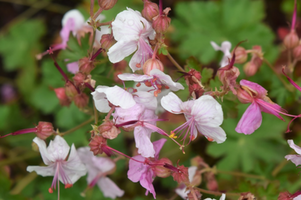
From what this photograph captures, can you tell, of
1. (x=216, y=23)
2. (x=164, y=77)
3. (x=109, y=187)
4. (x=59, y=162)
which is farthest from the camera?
(x=216, y=23)

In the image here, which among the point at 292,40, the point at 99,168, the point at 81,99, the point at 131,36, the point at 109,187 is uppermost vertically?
the point at 131,36

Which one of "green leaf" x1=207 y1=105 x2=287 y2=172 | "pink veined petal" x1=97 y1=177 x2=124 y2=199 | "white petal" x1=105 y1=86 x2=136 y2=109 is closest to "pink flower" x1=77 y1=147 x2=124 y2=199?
"pink veined petal" x1=97 y1=177 x2=124 y2=199

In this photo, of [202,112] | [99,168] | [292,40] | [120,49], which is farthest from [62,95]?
[292,40]

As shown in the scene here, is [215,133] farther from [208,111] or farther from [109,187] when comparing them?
[109,187]

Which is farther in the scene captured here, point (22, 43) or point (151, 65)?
point (22, 43)

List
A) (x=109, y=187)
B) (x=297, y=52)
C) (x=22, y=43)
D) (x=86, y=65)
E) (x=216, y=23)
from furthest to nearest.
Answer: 1. (x=22, y=43)
2. (x=216, y=23)
3. (x=109, y=187)
4. (x=297, y=52)
5. (x=86, y=65)

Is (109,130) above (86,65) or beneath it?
beneath

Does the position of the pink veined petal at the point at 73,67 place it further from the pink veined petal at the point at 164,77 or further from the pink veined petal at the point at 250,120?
the pink veined petal at the point at 250,120
